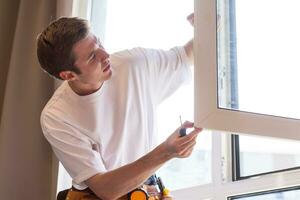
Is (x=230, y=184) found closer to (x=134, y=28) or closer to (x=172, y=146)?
(x=172, y=146)

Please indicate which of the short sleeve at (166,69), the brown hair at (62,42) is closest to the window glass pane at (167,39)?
the short sleeve at (166,69)

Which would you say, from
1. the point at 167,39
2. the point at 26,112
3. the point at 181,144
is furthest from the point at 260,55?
the point at 26,112

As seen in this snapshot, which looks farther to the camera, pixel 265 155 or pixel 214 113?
pixel 265 155

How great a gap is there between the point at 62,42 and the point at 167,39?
2.42 ft

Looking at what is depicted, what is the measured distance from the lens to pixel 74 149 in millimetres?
1513

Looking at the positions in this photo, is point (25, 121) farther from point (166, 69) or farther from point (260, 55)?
point (260, 55)

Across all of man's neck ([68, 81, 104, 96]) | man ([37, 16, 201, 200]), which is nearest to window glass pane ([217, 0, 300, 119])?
man ([37, 16, 201, 200])

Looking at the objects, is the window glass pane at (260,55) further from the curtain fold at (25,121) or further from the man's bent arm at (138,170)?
the curtain fold at (25,121)

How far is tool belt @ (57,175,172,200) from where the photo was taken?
144cm

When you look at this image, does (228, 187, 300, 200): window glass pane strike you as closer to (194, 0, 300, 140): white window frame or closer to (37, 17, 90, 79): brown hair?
(194, 0, 300, 140): white window frame

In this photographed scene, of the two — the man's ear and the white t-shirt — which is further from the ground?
the man's ear

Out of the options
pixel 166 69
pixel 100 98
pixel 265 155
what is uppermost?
pixel 166 69

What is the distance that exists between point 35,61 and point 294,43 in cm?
120

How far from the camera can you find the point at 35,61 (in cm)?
203
